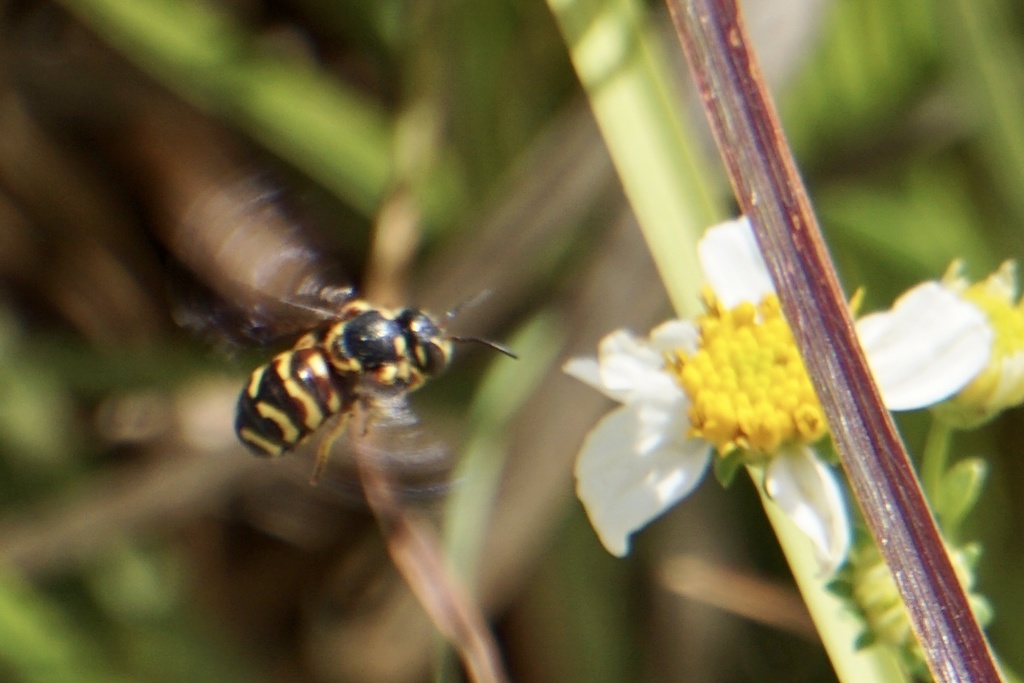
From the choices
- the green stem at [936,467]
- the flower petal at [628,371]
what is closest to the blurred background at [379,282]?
the flower petal at [628,371]

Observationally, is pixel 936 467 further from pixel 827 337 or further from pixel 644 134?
pixel 644 134

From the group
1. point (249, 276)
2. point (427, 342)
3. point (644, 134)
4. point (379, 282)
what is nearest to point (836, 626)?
point (644, 134)

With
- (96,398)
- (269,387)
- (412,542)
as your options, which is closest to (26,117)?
(96,398)

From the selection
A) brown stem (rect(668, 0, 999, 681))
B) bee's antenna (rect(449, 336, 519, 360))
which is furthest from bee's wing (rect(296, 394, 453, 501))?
brown stem (rect(668, 0, 999, 681))

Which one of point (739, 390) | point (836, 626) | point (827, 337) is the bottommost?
point (836, 626)

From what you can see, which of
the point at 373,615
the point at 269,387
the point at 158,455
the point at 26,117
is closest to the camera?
the point at 269,387

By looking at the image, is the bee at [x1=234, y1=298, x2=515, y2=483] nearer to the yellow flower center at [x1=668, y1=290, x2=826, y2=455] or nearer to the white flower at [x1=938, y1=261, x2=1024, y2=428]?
the yellow flower center at [x1=668, y1=290, x2=826, y2=455]

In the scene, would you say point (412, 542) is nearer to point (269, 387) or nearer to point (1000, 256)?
point (269, 387)
